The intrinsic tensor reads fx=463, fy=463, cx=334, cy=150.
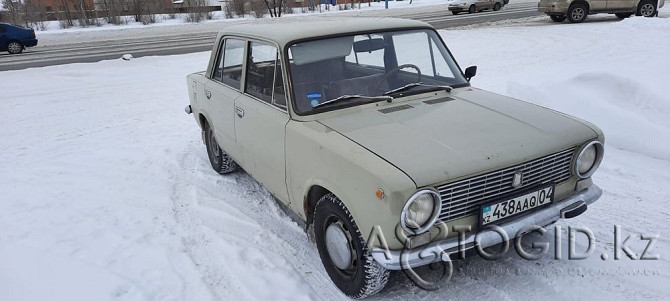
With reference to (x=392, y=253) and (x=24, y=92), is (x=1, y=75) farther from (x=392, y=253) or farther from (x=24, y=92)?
(x=392, y=253)

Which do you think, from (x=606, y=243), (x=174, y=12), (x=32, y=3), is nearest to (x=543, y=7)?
(x=606, y=243)

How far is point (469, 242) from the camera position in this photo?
2709mm

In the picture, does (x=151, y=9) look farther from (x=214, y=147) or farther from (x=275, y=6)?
(x=214, y=147)

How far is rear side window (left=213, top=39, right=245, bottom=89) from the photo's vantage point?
4.41 meters

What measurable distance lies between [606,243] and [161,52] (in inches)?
638

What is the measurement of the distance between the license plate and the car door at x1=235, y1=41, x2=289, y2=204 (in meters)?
1.51

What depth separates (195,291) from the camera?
3.23 m

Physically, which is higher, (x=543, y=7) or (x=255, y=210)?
(x=543, y=7)

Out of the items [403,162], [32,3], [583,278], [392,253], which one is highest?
[32,3]

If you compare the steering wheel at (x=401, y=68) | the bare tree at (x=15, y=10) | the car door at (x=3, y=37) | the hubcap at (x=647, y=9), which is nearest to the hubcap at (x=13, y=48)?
the car door at (x=3, y=37)

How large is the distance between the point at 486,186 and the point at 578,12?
60.5 feet

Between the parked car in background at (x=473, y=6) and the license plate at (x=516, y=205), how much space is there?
88.4ft

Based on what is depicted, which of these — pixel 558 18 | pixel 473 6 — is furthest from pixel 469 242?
pixel 473 6

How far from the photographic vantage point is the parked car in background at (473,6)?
27.6 metres
